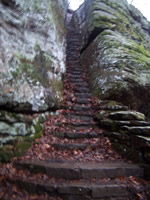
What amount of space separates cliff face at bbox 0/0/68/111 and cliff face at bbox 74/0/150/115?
6.45 feet

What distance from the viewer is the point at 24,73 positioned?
3.79 meters

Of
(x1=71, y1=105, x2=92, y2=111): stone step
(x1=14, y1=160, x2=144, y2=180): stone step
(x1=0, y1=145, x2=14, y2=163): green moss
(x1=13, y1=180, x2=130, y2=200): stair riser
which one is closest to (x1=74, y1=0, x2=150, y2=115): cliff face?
(x1=71, y1=105, x2=92, y2=111): stone step

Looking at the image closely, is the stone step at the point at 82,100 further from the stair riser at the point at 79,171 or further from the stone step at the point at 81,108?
the stair riser at the point at 79,171

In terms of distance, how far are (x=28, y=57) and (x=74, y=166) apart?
121 inches

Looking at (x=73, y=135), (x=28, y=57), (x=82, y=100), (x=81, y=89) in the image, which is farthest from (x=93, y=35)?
(x=73, y=135)

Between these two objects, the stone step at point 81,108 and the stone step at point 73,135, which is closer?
the stone step at point 73,135

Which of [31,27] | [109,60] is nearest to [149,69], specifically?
[109,60]

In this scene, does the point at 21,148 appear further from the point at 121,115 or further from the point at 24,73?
the point at 121,115

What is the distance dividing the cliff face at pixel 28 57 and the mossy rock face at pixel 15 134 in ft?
0.79

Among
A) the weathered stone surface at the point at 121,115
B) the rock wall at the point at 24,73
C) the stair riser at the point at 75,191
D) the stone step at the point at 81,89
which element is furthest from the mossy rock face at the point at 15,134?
the stone step at the point at 81,89

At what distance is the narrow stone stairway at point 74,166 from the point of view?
2.60m

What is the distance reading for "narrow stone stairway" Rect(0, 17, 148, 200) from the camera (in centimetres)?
260

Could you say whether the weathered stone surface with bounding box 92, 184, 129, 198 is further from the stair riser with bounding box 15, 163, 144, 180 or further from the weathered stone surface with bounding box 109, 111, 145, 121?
the weathered stone surface with bounding box 109, 111, 145, 121

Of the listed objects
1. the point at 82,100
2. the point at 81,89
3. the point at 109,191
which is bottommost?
the point at 109,191
